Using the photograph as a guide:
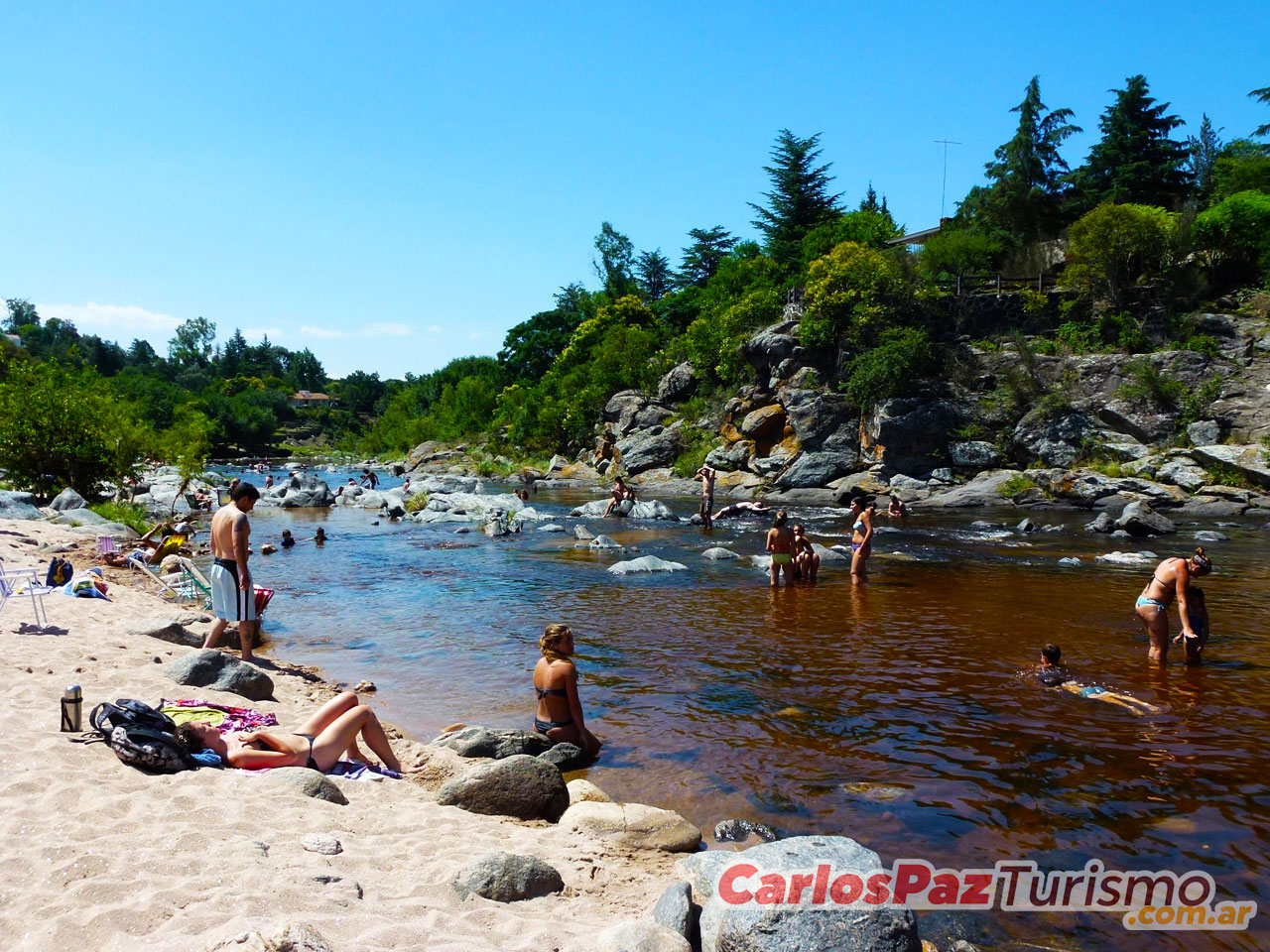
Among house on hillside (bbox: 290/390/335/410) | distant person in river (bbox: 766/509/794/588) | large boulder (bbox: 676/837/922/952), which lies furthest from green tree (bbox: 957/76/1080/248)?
house on hillside (bbox: 290/390/335/410)

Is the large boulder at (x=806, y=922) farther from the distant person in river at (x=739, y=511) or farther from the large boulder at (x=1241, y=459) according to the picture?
the large boulder at (x=1241, y=459)

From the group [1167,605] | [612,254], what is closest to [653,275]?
[612,254]

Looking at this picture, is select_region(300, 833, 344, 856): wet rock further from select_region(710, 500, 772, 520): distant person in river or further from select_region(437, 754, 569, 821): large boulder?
select_region(710, 500, 772, 520): distant person in river

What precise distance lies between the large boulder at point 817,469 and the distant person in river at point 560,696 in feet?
97.7

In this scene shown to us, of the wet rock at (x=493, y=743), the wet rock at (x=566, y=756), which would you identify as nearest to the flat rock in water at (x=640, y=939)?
the wet rock at (x=566, y=756)

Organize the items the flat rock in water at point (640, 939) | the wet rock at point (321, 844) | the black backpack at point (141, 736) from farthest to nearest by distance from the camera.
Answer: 1. the black backpack at point (141, 736)
2. the wet rock at point (321, 844)
3. the flat rock in water at point (640, 939)

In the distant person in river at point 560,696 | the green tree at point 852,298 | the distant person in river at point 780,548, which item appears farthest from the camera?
the green tree at point 852,298

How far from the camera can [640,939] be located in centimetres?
392

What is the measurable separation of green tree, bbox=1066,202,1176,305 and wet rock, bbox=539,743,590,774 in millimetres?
39589

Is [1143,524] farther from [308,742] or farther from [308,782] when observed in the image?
[308,782]

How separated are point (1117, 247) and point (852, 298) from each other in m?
12.4

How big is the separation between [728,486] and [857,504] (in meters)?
22.5

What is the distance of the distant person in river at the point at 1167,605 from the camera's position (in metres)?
9.79

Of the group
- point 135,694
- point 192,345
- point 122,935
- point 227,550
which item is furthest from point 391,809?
point 192,345
